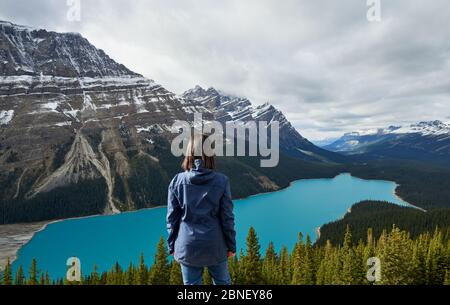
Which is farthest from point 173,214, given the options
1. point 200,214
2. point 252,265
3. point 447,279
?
point 447,279

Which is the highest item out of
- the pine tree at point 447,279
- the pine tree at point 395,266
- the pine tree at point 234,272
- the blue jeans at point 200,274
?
the blue jeans at point 200,274

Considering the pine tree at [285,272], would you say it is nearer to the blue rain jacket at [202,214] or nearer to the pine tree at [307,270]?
the pine tree at [307,270]

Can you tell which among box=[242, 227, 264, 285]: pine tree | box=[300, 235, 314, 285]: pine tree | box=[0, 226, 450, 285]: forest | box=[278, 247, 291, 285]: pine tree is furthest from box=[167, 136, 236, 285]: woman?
box=[278, 247, 291, 285]: pine tree

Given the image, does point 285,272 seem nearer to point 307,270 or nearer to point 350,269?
point 307,270

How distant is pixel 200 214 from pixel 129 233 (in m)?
127

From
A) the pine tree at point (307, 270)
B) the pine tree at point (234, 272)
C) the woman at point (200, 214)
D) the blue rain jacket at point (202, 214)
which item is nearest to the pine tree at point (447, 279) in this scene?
the pine tree at point (307, 270)

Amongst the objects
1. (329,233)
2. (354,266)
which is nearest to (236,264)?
(354,266)

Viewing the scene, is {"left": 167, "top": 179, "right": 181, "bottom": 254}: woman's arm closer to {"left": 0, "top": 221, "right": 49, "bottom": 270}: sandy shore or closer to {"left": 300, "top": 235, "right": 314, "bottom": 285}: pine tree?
{"left": 300, "top": 235, "right": 314, "bottom": 285}: pine tree

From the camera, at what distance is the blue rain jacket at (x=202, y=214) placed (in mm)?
6703

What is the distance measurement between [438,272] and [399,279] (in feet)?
34.4

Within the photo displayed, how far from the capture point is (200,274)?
23.2 feet

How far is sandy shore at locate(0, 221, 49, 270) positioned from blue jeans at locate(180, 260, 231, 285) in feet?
332

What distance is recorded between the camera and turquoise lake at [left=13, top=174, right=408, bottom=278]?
97438mm
